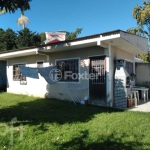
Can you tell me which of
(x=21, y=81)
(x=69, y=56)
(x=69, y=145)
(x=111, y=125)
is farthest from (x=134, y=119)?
(x=21, y=81)

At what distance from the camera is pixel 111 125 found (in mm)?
A: 4930

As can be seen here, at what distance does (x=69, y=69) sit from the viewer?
9.66m

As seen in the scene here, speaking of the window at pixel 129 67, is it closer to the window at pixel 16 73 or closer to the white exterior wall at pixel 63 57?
the white exterior wall at pixel 63 57

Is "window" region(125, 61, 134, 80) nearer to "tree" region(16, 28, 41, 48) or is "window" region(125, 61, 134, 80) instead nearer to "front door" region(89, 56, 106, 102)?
"front door" region(89, 56, 106, 102)

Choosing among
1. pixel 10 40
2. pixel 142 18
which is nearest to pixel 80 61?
pixel 142 18

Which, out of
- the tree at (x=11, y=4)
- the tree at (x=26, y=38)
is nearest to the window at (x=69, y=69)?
the tree at (x=11, y=4)

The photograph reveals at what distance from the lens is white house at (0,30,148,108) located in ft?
25.8

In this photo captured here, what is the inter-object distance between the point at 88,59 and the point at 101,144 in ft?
18.4

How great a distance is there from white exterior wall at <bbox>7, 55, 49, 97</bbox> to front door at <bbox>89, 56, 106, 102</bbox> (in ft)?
11.4

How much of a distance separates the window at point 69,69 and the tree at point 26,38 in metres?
12.1

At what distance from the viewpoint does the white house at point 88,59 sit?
787 cm

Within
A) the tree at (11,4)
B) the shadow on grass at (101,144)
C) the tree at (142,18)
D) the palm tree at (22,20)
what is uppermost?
the palm tree at (22,20)

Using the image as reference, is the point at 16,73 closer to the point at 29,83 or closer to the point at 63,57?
the point at 29,83

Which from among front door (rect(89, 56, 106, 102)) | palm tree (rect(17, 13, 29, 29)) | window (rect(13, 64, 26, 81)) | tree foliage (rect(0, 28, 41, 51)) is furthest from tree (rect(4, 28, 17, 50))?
front door (rect(89, 56, 106, 102))
